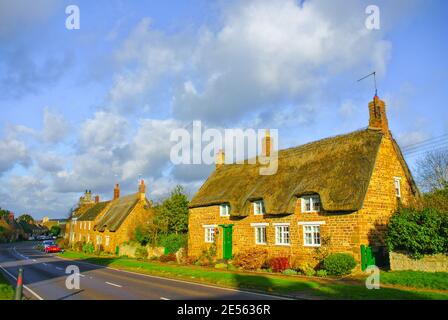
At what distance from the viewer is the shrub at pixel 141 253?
40.1 meters

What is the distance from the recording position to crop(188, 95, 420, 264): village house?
2192 cm

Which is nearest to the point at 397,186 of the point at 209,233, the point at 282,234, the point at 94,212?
the point at 282,234

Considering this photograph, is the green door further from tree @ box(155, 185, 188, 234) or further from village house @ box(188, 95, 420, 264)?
tree @ box(155, 185, 188, 234)

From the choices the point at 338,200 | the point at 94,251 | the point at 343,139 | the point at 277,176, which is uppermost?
the point at 343,139

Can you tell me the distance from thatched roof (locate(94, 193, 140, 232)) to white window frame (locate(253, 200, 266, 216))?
26.8 meters

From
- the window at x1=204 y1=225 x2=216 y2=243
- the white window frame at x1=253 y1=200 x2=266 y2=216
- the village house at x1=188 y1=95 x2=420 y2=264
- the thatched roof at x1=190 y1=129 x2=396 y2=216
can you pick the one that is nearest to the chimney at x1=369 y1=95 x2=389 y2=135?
the village house at x1=188 y1=95 x2=420 y2=264

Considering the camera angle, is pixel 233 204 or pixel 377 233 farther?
pixel 233 204

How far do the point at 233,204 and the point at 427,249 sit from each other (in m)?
14.8

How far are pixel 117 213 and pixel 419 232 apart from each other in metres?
43.8

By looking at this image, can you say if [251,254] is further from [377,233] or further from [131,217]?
[131,217]

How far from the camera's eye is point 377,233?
22141mm

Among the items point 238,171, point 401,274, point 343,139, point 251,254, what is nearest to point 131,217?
point 238,171

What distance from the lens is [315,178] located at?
24.7 m

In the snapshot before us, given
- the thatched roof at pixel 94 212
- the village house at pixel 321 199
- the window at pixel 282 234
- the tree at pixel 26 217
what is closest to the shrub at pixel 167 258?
the village house at pixel 321 199
